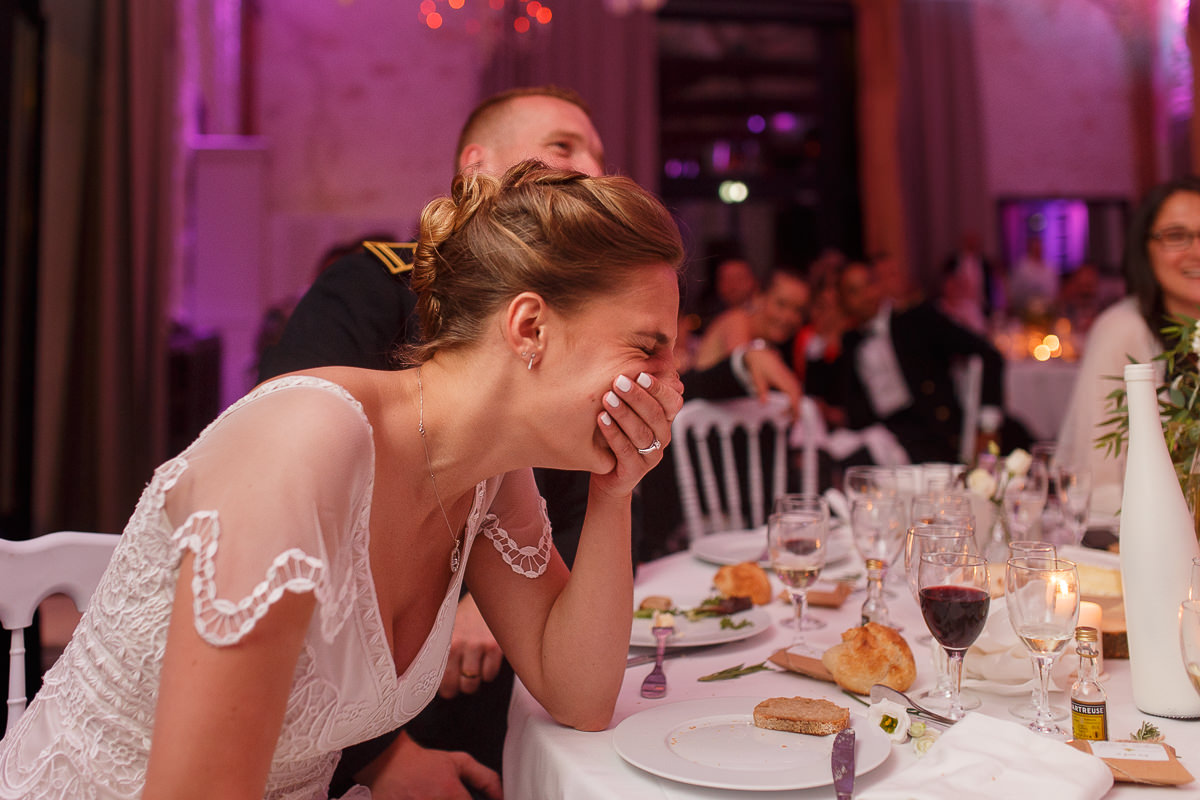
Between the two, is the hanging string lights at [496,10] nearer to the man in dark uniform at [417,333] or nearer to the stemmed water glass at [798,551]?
the man in dark uniform at [417,333]

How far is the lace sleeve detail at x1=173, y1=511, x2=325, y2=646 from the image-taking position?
2.95 ft

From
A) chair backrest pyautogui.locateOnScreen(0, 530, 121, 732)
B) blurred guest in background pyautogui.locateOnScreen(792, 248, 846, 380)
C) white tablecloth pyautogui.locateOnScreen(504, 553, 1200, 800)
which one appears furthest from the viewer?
blurred guest in background pyautogui.locateOnScreen(792, 248, 846, 380)

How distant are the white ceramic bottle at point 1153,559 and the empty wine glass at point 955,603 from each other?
0.58 feet

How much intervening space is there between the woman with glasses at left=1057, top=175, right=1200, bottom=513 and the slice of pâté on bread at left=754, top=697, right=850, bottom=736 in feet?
6.41

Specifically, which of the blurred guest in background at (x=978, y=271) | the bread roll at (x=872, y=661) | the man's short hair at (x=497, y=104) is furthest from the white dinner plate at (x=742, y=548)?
the blurred guest in background at (x=978, y=271)

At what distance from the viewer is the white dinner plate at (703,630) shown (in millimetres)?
1413

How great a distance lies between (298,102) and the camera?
7.24 m

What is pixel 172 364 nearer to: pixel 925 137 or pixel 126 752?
pixel 126 752

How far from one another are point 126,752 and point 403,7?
7181 mm

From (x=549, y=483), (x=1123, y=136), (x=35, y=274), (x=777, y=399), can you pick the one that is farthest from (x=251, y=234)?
(x=1123, y=136)

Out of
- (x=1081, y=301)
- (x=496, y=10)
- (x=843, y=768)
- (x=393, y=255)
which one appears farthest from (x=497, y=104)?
(x=1081, y=301)

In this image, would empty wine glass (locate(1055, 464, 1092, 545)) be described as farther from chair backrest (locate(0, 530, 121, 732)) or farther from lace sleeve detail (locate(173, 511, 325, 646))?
chair backrest (locate(0, 530, 121, 732))

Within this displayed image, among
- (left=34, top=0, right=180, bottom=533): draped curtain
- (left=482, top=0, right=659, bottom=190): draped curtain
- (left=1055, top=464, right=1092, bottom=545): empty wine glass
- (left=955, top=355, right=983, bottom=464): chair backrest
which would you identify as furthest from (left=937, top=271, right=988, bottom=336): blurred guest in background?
(left=1055, top=464, right=1092, bottom=545): empty wine glass

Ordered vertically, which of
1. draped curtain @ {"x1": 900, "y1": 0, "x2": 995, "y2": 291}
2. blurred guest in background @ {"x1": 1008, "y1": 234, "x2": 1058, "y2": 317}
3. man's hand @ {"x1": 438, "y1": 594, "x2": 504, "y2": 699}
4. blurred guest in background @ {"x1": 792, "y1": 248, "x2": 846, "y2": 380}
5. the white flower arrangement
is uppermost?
draped curtain @ {"x1": 900, "y1": 0, "x2": 995, "y2": 291}
